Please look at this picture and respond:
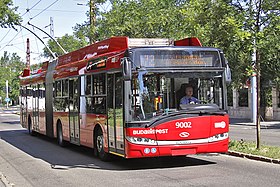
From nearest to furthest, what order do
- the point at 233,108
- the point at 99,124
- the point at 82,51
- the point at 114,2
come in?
the point at 99,124, the point at 82,51, the point at 114,2, the point at 233,108

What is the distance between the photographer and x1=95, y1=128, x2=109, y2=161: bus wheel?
13.2 metres

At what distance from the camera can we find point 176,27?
78.9ft

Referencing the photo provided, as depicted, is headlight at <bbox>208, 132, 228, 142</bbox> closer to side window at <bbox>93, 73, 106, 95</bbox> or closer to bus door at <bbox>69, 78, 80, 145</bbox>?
side window at <bbox>93, 73, 106, 95</bbox>

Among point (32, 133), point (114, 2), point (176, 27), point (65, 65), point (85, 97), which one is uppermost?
point (114, 2)

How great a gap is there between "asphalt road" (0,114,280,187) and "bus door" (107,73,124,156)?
61cm

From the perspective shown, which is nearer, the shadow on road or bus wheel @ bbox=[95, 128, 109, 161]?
the shadow on road

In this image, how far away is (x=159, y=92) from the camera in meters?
11.2

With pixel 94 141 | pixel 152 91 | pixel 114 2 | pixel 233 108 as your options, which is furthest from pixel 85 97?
pixel 233 108

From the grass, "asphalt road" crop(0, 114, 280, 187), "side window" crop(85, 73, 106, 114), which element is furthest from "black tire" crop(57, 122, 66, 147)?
the grass

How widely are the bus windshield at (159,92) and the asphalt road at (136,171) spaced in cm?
144

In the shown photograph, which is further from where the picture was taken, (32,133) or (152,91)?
(32,133)

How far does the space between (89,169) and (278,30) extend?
6.50 metres

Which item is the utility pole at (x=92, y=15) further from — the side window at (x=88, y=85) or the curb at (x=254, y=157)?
the curb at (x=254, y=157)

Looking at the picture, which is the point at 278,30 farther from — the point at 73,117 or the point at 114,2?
the point at 114,2
